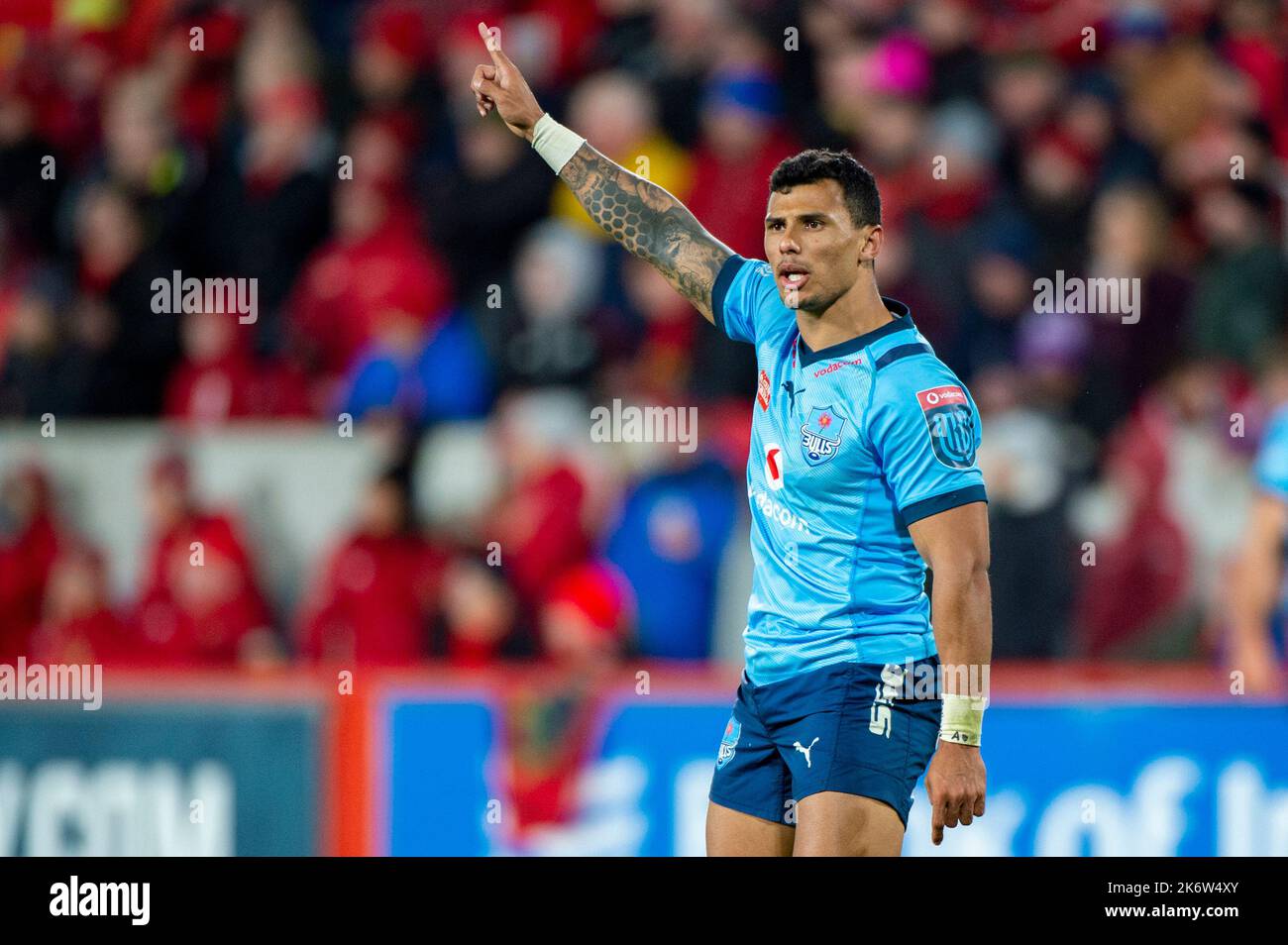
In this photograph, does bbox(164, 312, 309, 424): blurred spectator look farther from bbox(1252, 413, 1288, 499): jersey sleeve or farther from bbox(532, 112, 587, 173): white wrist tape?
bbox(1252, 413, 1288, 499): jersey sleeve

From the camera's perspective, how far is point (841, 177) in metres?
5.68

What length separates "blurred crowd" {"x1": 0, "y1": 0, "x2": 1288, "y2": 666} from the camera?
9.66m

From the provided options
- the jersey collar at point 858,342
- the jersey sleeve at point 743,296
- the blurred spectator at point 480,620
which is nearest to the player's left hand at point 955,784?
the jersey collar at point 858,342

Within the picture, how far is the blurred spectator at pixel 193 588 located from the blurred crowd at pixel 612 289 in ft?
0.06

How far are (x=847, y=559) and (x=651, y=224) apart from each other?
141 cm

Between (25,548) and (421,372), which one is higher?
(421,372)

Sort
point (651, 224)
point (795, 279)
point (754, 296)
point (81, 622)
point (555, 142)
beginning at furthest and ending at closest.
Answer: point (81, 622), point (555, 142), point (651, 224), point (754, 296), point (795, 279)

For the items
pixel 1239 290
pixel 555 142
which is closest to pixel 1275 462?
pixel 1239 290

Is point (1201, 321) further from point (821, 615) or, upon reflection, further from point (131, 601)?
point (131, 601)

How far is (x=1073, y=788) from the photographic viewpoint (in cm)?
880

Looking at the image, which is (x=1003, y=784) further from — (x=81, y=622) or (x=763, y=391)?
(x=81, y=622)

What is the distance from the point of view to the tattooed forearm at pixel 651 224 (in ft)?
20.8

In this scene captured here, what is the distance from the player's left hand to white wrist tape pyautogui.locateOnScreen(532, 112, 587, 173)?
239 cm

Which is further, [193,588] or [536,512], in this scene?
[193,588]
